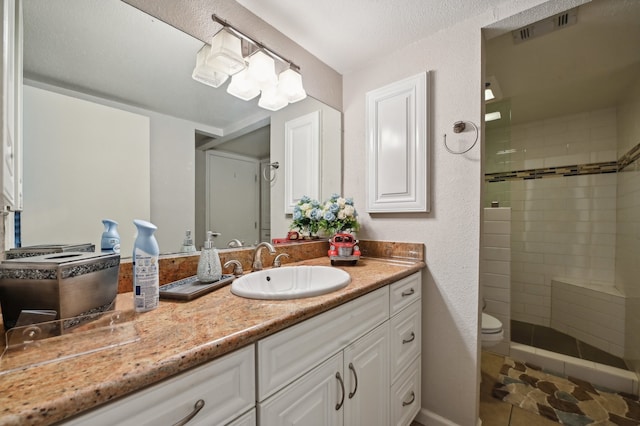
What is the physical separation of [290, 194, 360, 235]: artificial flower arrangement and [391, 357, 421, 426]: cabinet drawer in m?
0.83

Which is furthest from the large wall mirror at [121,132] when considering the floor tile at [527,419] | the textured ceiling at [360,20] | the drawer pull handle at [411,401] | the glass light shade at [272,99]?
the floor tile at [527,419]

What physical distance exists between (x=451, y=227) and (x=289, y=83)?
3.86ft

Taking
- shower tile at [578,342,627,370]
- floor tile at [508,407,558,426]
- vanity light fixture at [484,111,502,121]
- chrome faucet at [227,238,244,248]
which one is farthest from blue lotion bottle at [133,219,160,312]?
shower tile at [578,342,627,370]

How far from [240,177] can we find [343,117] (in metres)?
0.89

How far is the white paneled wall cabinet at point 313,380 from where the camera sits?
51cm

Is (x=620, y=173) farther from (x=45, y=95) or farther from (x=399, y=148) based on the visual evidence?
(x=45, y=95)

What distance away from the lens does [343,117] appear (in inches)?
74.2

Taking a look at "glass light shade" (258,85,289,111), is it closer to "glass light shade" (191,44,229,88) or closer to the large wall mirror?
the large wall mirror

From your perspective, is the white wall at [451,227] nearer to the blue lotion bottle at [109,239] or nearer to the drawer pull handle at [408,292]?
the drawer pull handle at [408,292]

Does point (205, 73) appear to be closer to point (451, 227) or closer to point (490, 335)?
point (451, 227)

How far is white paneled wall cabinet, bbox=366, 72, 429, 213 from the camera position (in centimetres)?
150

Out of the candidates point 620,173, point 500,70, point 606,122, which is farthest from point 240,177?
point 606,122

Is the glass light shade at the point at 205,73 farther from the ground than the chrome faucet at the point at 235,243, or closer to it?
farther from the ground

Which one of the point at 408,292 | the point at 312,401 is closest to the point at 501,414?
the point at 408,292
